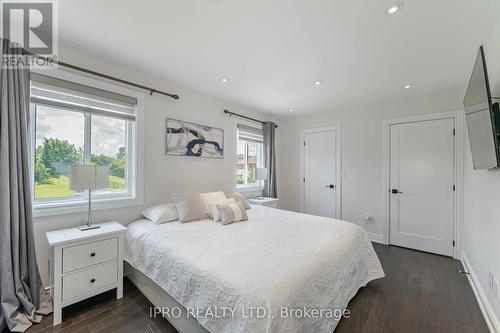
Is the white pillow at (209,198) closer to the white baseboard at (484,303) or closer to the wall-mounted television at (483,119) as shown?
the wall-mounted television at (483,119)

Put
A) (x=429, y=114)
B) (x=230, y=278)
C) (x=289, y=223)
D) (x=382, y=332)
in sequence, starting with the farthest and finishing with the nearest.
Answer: (x=429, y=114) < (x=289, y=223) < (x=382, y=332) < (x=230, y=278)

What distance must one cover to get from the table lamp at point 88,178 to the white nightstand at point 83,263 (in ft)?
0.63

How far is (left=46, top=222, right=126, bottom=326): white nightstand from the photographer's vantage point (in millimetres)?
1766

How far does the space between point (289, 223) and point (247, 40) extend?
1976mm

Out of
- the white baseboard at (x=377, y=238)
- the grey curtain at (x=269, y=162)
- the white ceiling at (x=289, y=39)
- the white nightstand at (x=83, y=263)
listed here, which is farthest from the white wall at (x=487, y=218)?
the white nightstand at (x=83, y=263)

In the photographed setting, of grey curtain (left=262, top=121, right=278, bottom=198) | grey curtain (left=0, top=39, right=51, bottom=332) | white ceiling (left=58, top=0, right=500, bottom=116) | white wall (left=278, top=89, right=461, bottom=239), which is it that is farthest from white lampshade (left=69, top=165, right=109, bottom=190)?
white wall (left=278, top=89, right=461, bottom=239)

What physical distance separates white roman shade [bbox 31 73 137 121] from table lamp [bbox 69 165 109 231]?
28.3 inches

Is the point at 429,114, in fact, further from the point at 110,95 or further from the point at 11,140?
the point at 11,140

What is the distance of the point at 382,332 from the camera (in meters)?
1.68

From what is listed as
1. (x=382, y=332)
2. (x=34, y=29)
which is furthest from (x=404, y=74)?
(x=34, y=29)

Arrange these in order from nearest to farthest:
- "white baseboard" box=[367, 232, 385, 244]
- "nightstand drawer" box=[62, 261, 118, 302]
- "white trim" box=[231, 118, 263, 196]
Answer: "nightstand drawer" box=[62, 261, 118, 302], "white baseboard" box=[367, 232, 385, 244], "white trim" box=[231, 118, 263, 196]

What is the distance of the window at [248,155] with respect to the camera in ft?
13.5

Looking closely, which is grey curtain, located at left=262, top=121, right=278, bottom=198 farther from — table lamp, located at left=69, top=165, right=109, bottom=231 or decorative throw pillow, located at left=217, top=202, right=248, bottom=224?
table lamp, located at left=69, top=165, right=109, bottom=231

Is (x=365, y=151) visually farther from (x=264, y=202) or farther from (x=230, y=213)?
(x=230, y=213)
